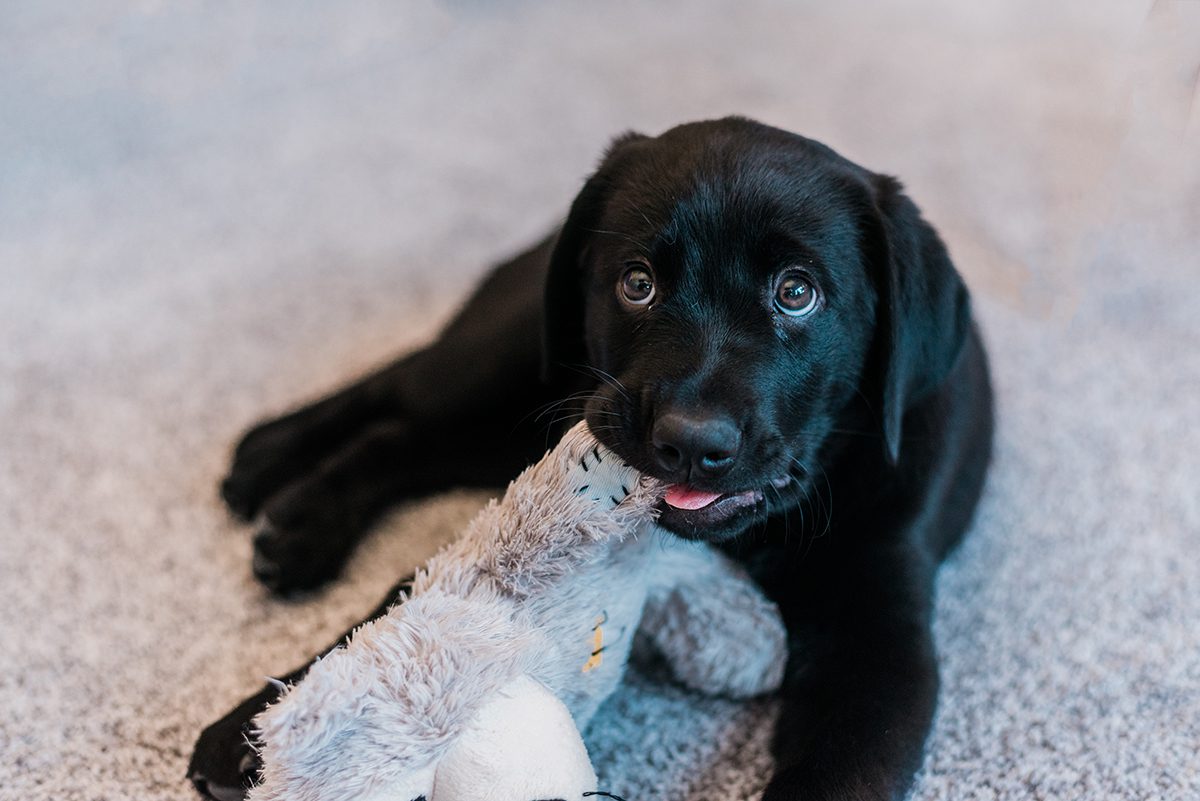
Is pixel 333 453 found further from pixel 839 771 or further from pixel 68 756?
pixel 839 771

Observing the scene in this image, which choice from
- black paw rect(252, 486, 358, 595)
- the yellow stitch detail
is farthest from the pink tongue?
black paw rect(252, 486, 358, 595)

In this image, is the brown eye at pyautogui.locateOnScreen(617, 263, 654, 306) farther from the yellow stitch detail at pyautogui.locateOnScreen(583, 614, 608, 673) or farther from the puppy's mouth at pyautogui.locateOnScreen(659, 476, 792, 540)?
the yellow stitch detail at pyautogui.locateOnScreen(583, 614, 608, 673)

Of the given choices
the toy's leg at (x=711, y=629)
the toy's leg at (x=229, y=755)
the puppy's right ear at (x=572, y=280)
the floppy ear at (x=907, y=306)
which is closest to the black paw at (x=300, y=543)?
the toy's leg at (x=229, y=755)

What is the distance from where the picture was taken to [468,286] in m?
2.80

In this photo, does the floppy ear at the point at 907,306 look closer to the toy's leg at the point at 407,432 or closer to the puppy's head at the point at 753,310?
the puppy's head at the point at 753,310

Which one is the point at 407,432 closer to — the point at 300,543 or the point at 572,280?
the point at 300,543

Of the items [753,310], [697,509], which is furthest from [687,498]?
[753,310]

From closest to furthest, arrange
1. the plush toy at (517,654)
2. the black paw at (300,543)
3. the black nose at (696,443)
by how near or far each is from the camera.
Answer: the plush toy at (517,654) → the black nose at (696,443) → the black paw at (300,543)

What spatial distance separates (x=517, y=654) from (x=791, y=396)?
1.65 feet

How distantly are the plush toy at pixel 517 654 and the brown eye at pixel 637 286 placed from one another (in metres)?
0.24

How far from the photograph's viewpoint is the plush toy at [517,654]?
1.13 m

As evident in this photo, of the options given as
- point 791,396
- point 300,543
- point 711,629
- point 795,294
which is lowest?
point 300,543

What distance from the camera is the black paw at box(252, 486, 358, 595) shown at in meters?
1.83

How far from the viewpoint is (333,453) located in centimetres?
205
